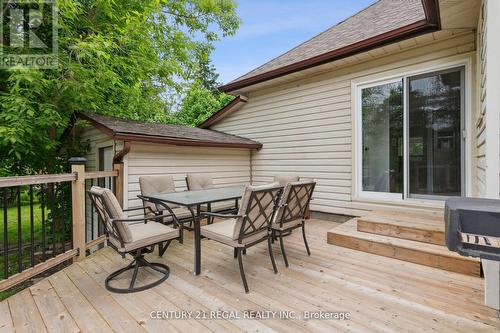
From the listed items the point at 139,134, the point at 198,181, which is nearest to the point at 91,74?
the point at 139,134

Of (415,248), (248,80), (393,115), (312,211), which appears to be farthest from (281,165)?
(415,248)

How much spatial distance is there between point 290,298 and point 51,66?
5.54 meters

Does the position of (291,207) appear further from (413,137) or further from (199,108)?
(199,108)

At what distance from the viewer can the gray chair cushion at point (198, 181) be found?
16.2 ft

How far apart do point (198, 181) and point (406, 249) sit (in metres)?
3.65

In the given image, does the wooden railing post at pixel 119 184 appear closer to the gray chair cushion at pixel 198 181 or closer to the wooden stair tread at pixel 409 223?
the gray chair cushion at pixel 198 181

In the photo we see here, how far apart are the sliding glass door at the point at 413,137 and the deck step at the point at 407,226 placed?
46 centimetres

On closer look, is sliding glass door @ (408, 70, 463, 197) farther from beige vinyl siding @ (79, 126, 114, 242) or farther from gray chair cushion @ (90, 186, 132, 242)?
beige vinyl siding @ (79, 126, 114, 242)

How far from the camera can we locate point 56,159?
5.83 meters

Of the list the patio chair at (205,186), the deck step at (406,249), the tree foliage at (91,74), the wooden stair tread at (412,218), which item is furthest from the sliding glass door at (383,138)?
the tree foliage at (91,74)

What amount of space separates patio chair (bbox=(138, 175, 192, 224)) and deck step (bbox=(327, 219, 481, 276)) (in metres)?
2.30

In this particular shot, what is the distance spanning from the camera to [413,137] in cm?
413

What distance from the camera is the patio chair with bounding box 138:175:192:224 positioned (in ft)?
12.2

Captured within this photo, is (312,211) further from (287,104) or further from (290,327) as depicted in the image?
(290,327)
